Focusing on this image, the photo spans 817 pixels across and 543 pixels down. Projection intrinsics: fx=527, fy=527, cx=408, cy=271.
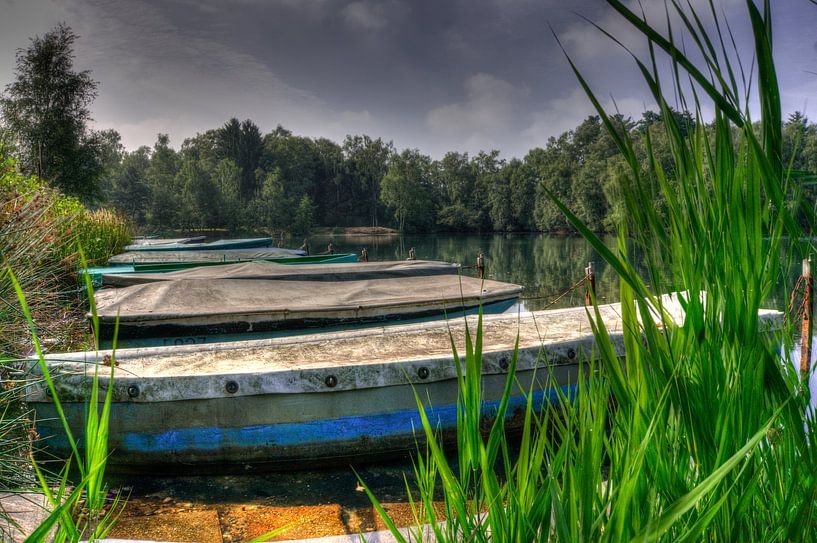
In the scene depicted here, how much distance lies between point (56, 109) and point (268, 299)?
27565 mm

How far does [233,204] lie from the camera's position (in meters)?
63.8

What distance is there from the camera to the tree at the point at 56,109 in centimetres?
2722

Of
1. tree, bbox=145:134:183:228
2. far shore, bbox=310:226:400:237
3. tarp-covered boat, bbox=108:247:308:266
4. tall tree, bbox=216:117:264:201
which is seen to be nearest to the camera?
tarp-covered boat, bbox=108:247:308:266

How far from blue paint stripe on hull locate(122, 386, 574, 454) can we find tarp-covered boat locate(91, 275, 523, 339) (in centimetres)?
256

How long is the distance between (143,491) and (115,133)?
403 feet

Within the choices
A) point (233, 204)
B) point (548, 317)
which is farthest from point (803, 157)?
point (233, 204)

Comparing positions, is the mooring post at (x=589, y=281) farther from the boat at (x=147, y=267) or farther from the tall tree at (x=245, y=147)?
the tall tree at (x=245, y=147)

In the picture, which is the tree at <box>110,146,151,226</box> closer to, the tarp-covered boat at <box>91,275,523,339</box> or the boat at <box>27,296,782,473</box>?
the tarp-covered boat at <box>91,275,523,339</box>

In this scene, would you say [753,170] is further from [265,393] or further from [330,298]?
[330,298]

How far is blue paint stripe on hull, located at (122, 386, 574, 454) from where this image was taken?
14.6ft

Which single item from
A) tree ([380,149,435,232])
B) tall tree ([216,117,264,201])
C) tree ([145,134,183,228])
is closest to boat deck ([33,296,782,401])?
tree ([145,134,183,228])

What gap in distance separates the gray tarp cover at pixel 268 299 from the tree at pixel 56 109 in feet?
78.0

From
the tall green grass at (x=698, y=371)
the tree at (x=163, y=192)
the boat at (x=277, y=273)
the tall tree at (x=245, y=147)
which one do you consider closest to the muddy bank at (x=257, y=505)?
the tall green grass at (x=698, y=371)

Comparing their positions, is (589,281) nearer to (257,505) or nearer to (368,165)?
(257,505)
